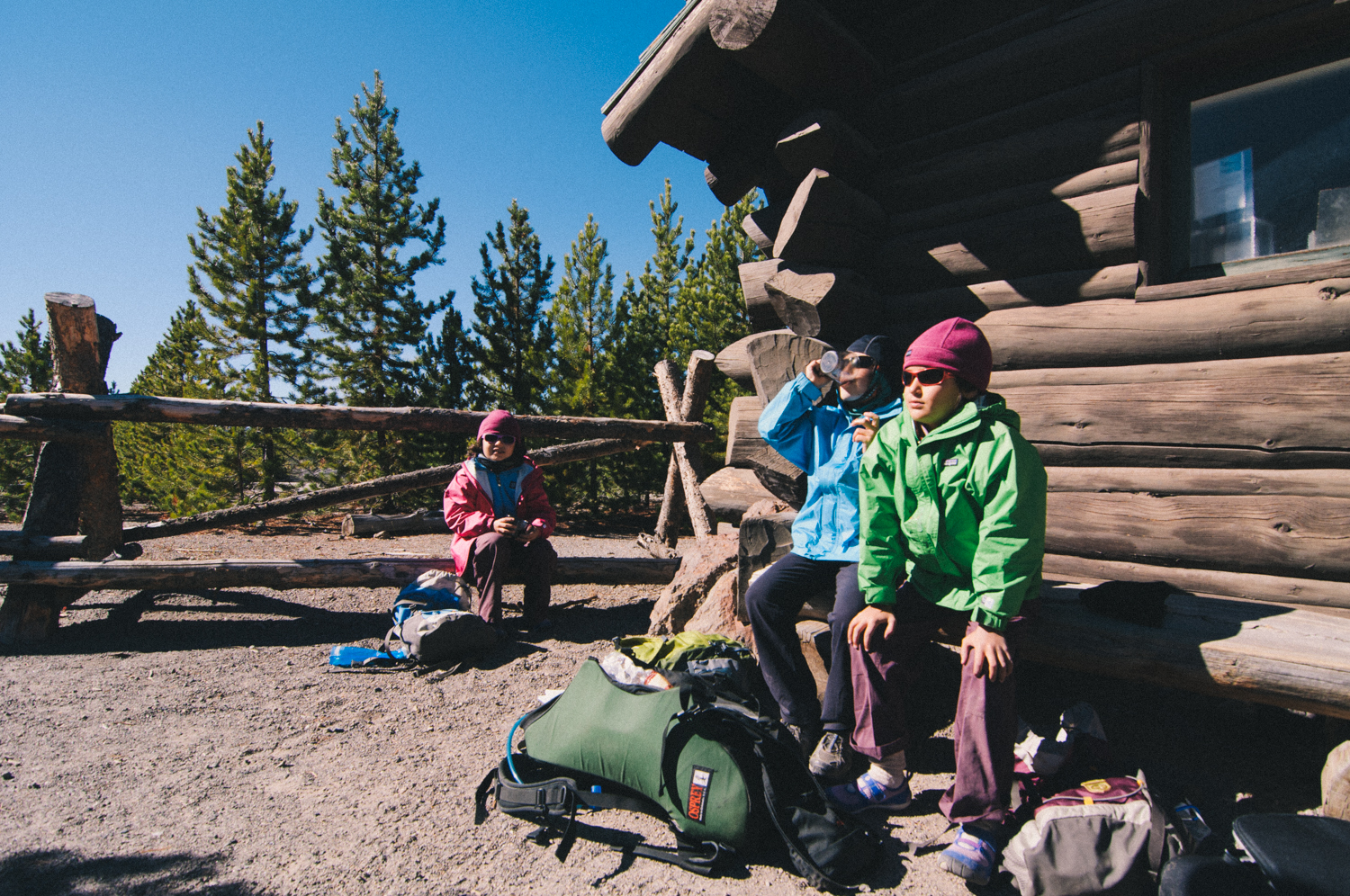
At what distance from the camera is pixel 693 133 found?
459 centimetres

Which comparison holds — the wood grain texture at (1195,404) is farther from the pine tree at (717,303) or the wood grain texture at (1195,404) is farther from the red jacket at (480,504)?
the pine tree at (717,303)

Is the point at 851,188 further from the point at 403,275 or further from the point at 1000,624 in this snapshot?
the point at 403,275

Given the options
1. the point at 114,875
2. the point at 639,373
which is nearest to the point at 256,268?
the point at 639,373

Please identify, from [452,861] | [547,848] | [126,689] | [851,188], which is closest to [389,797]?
[452,861]

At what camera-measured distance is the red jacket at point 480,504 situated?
4.60 metres

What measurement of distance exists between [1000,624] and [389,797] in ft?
7.69

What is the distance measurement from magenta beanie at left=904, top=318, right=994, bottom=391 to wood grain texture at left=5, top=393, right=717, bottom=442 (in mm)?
3776

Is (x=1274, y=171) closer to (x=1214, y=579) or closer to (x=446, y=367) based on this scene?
(x=1214, y=579)

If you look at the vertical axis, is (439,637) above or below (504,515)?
below

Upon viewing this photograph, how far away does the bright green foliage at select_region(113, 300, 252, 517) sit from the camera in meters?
12.7

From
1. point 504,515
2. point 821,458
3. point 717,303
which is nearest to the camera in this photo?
point 821,458

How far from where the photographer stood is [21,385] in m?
16.1

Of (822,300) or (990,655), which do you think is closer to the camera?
(990,655)

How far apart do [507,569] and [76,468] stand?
324 cm
